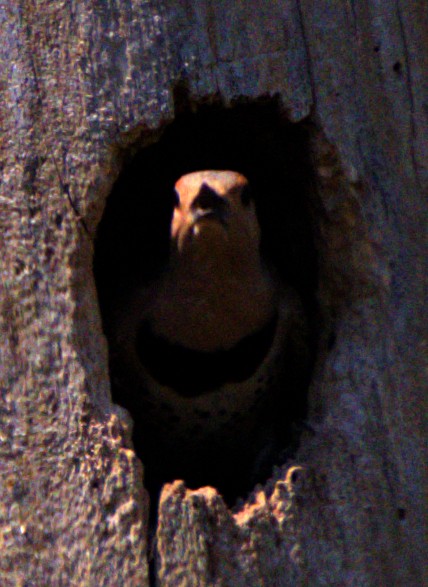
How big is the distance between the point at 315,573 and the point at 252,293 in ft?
4.04

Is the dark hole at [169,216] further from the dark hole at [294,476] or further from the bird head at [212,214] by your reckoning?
the dark hole at [294,476]

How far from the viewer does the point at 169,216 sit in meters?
4.17

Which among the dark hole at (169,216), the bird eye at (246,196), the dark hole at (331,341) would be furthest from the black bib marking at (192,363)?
the dark hole at (331,341)

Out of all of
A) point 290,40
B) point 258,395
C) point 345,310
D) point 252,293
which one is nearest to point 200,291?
point 252,293

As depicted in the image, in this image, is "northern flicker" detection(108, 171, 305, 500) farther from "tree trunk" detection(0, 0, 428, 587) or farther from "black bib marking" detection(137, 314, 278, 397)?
"tree trunk" detection(0, 0, 428, 587)

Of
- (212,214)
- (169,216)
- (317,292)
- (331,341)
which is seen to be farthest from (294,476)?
(169,216)

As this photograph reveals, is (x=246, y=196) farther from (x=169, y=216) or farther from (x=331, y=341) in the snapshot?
(x=169, y=216)

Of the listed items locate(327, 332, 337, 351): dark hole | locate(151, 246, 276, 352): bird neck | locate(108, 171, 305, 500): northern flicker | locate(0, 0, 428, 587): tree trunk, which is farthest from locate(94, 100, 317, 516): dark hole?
locate(327, 332, 337, 351): dark hole

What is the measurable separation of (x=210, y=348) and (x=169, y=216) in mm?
710

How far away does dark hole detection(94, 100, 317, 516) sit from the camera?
11.3 ft

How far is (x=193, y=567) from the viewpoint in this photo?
257cm

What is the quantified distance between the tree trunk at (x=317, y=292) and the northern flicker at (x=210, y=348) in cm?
51

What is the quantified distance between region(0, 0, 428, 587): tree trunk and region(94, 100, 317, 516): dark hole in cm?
29

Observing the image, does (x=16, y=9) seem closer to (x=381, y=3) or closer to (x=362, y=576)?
(x=381, y=3)
